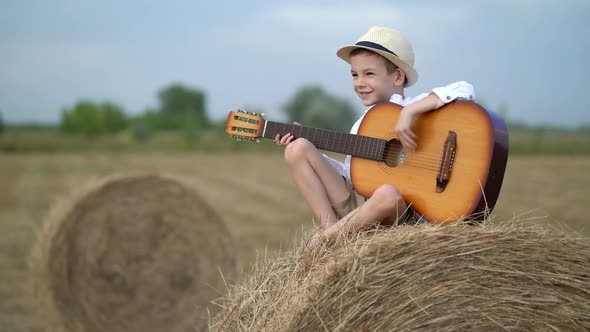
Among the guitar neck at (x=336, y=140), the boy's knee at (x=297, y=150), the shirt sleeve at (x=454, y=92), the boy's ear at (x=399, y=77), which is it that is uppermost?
the boy's ear at (x=399, y=77)

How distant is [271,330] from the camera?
2.62 m

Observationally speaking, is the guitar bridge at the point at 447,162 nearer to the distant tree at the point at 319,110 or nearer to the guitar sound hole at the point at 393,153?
the guitar sound hole at the point at 393,153

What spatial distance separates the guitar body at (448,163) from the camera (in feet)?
9.59

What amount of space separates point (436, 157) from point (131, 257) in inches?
141

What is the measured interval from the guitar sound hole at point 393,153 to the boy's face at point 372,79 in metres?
0.31

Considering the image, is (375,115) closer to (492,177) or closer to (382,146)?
(382,146)

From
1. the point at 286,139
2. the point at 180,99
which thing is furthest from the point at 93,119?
the point at 286,139

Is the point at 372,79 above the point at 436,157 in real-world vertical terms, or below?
above

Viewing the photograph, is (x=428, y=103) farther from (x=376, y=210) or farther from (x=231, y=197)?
(x=231, y=197)

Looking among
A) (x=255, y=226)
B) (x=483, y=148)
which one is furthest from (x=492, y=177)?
(x=255, y=226)

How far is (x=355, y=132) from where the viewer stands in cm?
346

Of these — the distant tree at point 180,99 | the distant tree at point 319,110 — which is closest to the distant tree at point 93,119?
the distant tree at point 319,110

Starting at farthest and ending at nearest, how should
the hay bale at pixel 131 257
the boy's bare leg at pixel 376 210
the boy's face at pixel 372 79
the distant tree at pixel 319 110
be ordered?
the distant tree at pixel 319 110
the hay bale at pixel 131 257
the boy's face at pixel 372 79
the boy's bare leg at pixel 376 210

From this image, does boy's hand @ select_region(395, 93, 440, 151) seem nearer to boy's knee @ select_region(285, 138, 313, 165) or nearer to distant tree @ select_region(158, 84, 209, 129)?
boy's knee @ select_region(285, 138, 313, 165)
